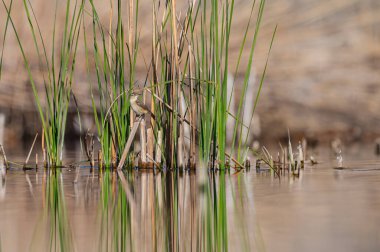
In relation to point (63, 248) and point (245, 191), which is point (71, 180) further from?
point (63, 248)

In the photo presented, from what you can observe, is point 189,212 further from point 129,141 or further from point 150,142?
point 150,142

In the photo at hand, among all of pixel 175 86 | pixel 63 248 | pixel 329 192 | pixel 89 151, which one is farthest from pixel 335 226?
pixel 89 151

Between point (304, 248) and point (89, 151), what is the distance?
2.82m

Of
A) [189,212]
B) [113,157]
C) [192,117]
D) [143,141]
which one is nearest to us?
[189,212]

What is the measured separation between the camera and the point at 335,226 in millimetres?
1825

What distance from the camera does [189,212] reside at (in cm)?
218

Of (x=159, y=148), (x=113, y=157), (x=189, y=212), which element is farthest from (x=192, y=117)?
(x=189, y=212)

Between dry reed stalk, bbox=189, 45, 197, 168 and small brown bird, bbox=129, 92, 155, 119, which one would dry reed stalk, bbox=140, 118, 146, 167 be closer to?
small brown bird, bbox=129, 92, 155, 119

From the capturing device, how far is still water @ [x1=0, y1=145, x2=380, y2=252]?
1616 millimetres

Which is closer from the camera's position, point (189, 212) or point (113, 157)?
point (189, 212)

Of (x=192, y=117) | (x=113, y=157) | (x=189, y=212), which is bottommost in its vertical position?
(x=189, y=212)

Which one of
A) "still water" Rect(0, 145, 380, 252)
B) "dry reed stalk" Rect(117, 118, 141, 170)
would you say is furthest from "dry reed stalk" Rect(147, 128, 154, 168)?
"still water" Rect(0, 145, 380, 252)

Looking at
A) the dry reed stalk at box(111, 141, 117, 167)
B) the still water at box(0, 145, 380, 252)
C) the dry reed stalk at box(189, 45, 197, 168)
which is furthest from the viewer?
the dry reed stalk at box(111, 141, 117, 167)

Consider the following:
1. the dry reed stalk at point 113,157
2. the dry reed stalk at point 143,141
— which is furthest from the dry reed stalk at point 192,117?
the dry reed stalk at point 113,157
